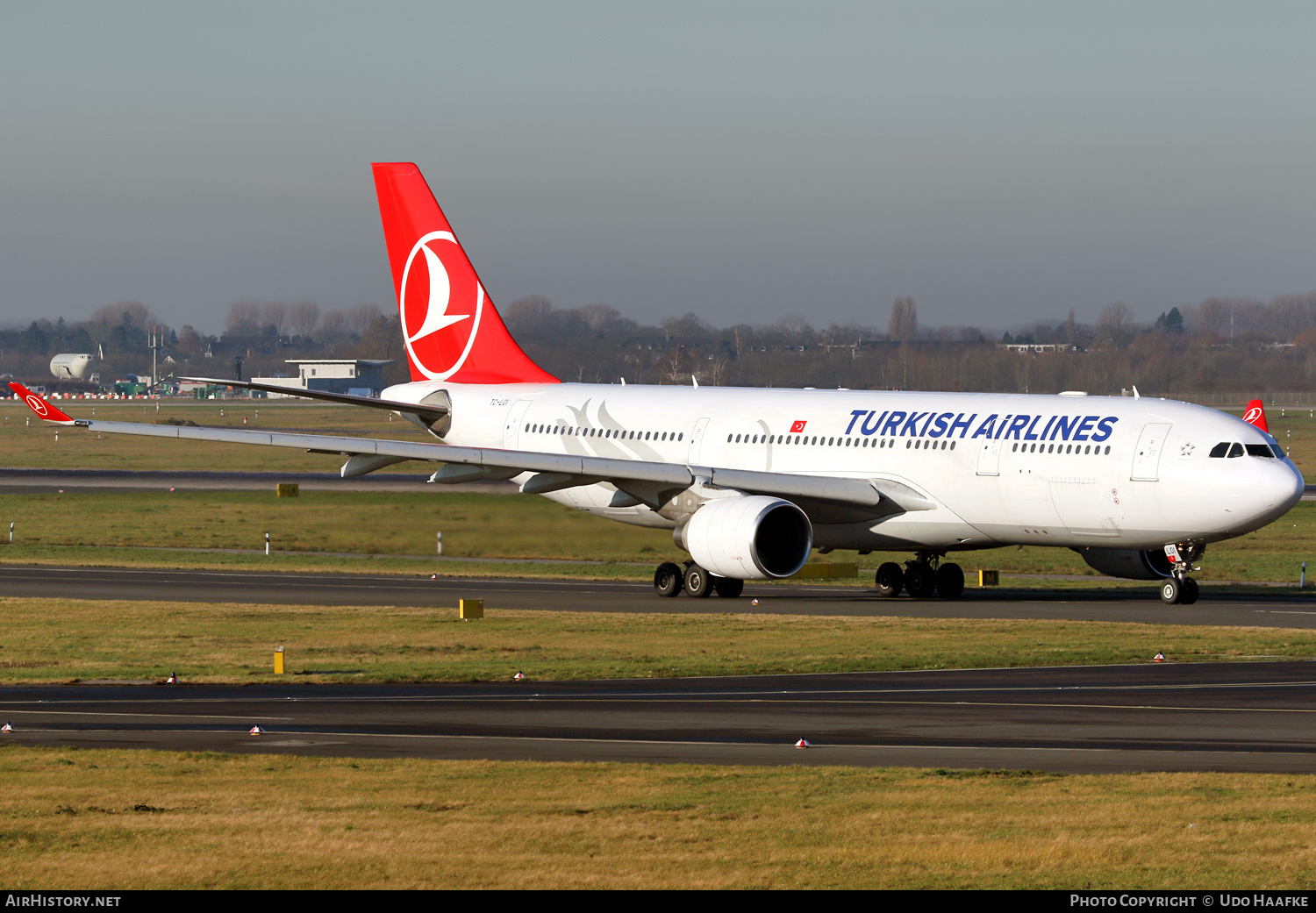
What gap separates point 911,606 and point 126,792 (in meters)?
25.4

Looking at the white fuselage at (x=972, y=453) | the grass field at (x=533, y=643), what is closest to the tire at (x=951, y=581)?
the white fuselage at (x=972, y=453)

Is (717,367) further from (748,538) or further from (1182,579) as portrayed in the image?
(748,538)

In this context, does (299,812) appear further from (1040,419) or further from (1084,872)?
(1040,419)

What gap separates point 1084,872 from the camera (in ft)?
42.1

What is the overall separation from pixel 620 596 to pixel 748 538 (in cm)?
482

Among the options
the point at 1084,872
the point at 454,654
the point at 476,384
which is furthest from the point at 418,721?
the point at 476,384

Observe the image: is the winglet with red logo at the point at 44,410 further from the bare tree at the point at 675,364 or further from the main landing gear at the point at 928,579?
the bare tree at the point at 675,364

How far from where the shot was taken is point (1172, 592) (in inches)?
1524

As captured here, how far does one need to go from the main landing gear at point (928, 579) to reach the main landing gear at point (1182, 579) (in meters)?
5.09

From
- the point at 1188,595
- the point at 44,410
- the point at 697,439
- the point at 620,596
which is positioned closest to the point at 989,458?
the point at 1188,595

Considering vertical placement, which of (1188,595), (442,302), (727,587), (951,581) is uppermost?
(442,302)

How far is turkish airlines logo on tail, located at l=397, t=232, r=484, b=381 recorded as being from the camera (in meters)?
50.8

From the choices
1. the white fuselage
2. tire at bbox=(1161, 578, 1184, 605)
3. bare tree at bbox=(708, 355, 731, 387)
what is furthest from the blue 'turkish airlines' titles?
bare tree at bbox=(708, 355, 731, 387)

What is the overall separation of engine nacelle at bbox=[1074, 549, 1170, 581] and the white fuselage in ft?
7.36
